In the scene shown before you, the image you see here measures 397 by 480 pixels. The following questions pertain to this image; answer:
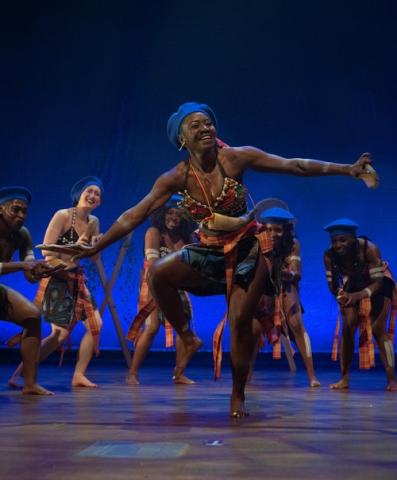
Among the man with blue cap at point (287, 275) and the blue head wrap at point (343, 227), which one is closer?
the blue head wrap at point (343, 227)

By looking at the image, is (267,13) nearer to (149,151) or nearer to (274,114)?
(274,114)

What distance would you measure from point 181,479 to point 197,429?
998 mm

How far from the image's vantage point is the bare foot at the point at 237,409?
11.8 feet

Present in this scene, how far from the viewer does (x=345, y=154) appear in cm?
885

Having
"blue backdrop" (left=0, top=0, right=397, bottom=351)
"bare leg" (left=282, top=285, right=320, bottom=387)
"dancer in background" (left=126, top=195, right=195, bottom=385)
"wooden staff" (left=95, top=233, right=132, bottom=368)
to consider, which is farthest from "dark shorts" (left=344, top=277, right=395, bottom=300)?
"blue backdrop" (left=0, top=0, right=397, bottom=351)

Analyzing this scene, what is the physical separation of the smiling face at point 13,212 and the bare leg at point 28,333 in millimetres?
403

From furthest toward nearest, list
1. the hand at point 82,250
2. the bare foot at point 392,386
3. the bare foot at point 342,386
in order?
the bare foot at point 342,386 → the bare foot at point 392,386 → the hand at point 82,250

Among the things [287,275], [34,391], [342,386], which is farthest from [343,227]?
[34,391]

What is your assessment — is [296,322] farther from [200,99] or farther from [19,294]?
[200,99]

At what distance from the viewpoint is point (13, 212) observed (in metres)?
4.90

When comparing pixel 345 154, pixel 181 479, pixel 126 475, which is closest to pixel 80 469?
pixel 126 475

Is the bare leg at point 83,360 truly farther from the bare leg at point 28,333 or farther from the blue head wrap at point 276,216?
the blue head wrap at point 276,216

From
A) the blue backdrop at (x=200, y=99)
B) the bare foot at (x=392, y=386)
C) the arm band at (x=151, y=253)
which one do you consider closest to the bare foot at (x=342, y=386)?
the bare foot at (x=392, y=386)

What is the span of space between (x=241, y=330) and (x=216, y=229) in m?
0.48
